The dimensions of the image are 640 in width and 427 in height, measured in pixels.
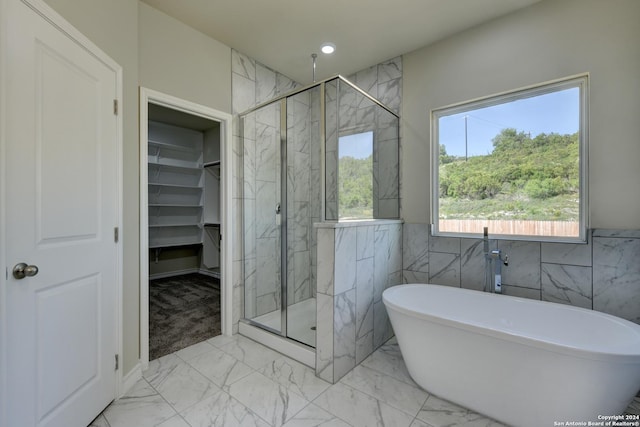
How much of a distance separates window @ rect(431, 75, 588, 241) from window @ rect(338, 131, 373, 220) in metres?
0.67

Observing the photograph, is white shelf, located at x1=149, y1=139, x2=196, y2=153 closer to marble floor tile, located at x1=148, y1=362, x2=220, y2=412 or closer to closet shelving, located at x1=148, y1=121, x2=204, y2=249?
closet shelving, located at x1=148, y1=121, x2=204, y2=249

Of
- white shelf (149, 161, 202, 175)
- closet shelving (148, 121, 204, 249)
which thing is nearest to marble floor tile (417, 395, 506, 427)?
closet shelving (148, 121, 204, 249)

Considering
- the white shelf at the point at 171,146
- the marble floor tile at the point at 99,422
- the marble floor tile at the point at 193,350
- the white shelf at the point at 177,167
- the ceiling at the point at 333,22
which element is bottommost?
the marble floor tile at the point at 193,350

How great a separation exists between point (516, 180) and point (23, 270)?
3238 mm

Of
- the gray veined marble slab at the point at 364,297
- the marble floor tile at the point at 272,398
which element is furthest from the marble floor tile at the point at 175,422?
the gray veined marble slab at the point at 364,297

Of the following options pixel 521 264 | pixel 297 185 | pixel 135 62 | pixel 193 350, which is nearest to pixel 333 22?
pixel 297 185

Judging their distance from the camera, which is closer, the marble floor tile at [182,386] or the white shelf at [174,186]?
the marble floor tile at [182,386]

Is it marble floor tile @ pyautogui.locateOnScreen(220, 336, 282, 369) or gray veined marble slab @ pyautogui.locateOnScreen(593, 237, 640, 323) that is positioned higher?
gray veined marble slab @ pyautogui.locateOnScreen(593, 237, 640, 323)

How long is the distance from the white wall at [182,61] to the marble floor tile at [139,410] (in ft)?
7.36

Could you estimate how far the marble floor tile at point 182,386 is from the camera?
1.77 meters

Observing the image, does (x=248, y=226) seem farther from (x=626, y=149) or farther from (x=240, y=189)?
(x=626, y=149)

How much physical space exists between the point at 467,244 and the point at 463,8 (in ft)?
6.47

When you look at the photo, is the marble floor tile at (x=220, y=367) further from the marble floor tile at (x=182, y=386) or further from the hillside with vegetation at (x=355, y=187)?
the hillside with vegetation at (x=355, y=187)

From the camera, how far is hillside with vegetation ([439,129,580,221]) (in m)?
2.11
